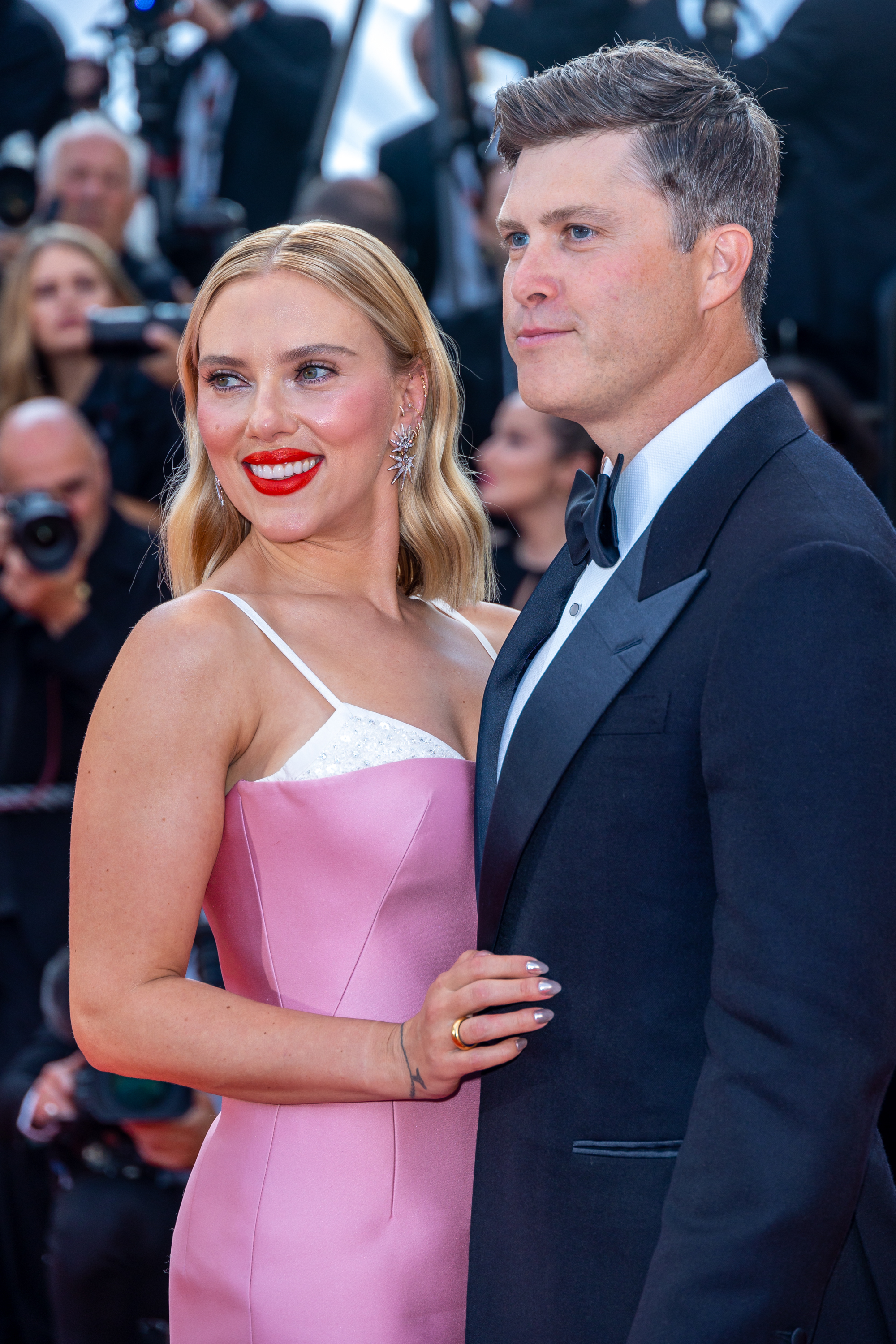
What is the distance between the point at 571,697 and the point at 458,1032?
351 millimetres

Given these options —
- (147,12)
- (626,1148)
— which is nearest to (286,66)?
(147,12)

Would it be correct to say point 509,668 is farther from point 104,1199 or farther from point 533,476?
point 533,476

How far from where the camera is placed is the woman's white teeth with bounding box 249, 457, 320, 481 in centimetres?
185

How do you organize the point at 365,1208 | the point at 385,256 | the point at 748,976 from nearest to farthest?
the point at 748,976, the point at 365,1208, the point at 385,256

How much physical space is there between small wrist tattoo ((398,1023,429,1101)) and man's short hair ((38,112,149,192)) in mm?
3605

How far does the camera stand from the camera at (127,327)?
3.64 meters

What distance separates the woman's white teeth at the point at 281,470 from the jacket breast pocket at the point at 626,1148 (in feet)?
2.92

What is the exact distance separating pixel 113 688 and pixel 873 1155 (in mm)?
916

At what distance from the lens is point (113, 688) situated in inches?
64.9

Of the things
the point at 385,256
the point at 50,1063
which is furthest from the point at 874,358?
the point at 50,1063

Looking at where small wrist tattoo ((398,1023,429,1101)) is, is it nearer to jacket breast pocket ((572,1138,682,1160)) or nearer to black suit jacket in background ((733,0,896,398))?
jacket breast pocket ((572,1138,682,1160))

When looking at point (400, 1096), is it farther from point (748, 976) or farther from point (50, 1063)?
point (50, 1063)

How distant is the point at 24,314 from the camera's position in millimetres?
3971

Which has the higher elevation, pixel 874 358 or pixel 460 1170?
pixel 874 358
